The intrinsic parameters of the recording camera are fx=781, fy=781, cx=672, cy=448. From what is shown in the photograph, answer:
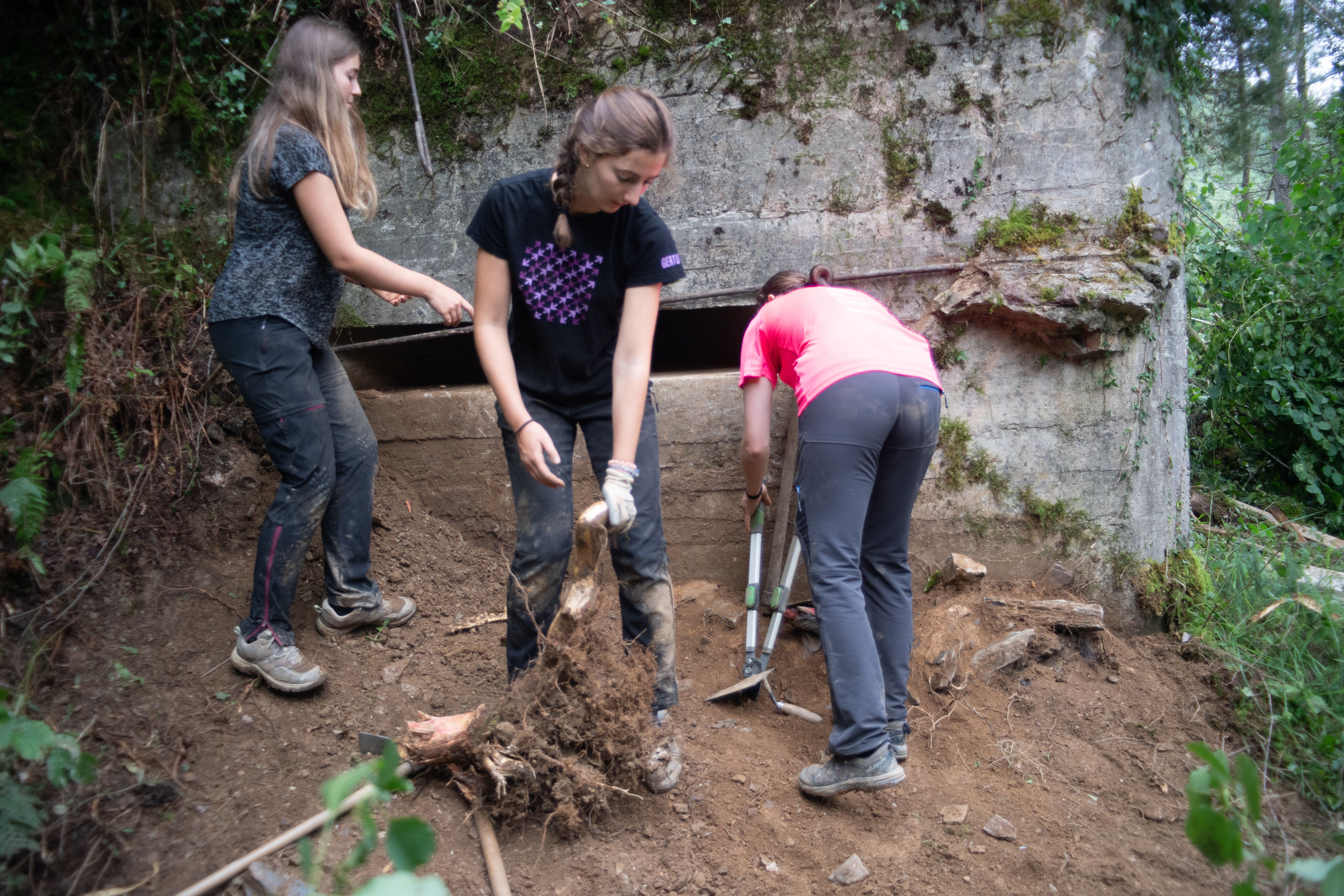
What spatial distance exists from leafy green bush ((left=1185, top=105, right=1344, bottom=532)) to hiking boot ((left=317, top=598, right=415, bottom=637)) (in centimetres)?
473

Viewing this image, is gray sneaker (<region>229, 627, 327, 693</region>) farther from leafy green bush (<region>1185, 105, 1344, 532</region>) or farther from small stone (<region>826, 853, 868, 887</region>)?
leafy green bush (<region>1185, 105, 1344, 532</region>)

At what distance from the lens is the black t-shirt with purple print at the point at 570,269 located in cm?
214

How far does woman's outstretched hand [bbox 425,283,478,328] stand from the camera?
7.66 feet

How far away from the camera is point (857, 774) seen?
2160 mm

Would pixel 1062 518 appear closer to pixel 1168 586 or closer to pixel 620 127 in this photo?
pixel 1168 586

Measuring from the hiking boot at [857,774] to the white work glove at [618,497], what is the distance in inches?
35.8

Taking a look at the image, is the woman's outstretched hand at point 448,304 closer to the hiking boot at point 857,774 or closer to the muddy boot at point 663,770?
the muddy boot at point 663,770

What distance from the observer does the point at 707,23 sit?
3.25m

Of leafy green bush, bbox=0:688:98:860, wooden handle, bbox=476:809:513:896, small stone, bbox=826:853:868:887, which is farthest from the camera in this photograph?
small stone, bbox=826:853:868:887

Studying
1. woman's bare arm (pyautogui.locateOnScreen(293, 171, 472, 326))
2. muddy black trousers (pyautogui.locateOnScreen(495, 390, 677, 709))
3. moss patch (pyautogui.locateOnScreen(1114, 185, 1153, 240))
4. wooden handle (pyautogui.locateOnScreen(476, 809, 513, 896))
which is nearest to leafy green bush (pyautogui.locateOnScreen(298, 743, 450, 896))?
wooden handle (pyautogui.locateOnScreen(476, 809, 513, 896))

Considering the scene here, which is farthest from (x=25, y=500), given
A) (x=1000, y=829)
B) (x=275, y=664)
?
(x=1000, y=829)

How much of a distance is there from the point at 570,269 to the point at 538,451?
0.53m

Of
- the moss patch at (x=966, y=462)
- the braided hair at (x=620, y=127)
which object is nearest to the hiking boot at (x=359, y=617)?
the braided hair at (x=620, y=127)

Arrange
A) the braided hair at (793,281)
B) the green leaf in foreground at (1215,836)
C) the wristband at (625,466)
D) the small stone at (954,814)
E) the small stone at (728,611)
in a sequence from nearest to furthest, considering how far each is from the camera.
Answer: the green leaf in foreground at (1215,836) < the wristband at (625,466) < the small stone at (954,814) < the braided hair at (793,281) < the small stone at (728,611)
